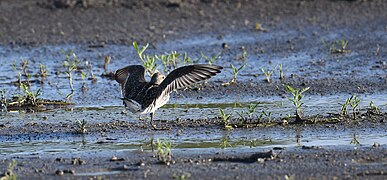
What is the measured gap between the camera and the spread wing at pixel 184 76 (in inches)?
402

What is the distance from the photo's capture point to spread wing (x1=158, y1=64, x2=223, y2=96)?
10203 mm

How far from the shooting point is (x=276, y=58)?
47.4 feet

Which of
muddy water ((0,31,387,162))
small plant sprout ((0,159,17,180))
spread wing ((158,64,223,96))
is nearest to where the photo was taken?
small plant sprout ((0,159,17,180))

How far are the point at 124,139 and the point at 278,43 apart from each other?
6243 mm

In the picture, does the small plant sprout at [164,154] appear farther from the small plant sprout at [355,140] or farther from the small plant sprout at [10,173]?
the small plant sprout at [355,140]

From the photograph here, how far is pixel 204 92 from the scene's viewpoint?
40.4 ft

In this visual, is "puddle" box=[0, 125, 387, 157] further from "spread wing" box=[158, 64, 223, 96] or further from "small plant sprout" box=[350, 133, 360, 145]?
"spread wing" box=[158, 64, 223, 96]

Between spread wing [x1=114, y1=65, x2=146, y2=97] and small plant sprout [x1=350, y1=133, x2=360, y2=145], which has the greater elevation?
spread wing [x1=114, y1=65, x2=146, y2=97]

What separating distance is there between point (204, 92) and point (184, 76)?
80.6 inches

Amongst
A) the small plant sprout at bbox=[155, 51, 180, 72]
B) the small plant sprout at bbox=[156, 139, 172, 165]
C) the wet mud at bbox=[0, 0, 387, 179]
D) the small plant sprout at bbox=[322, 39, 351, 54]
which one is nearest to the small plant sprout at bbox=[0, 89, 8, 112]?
the wet mud at bbox=[0, 0, 387, 179]

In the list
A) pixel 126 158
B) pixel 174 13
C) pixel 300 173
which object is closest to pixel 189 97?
pixel 126 158

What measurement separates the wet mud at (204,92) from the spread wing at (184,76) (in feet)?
1.49

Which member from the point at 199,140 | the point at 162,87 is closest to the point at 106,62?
the point at 162,87

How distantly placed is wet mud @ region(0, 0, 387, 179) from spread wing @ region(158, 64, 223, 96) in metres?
0.46
